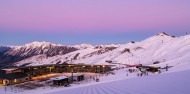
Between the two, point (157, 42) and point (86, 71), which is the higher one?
point (157, 42)

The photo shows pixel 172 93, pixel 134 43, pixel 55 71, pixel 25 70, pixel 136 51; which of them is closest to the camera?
pixel 172 93

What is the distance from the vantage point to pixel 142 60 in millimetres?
100625

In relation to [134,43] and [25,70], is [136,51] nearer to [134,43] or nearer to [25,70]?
[134,43]

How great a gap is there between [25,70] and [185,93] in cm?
6403

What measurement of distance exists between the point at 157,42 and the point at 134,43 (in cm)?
1731

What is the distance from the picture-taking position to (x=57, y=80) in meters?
49.8

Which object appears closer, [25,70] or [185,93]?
[185,93]

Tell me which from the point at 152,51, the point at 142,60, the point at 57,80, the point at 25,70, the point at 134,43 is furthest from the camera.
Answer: the point at 134,43

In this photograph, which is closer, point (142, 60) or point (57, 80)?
point (57, 80)

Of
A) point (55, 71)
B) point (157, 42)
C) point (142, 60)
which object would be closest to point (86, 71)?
point (55, 71)

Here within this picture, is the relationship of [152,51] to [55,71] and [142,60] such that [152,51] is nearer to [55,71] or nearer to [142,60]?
[142,60]

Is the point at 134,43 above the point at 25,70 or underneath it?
above

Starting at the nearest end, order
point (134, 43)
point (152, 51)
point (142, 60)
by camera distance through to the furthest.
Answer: point (142, 60), point (152, 51), point (134, 43)

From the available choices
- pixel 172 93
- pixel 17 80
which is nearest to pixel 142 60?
pixel 17 80
